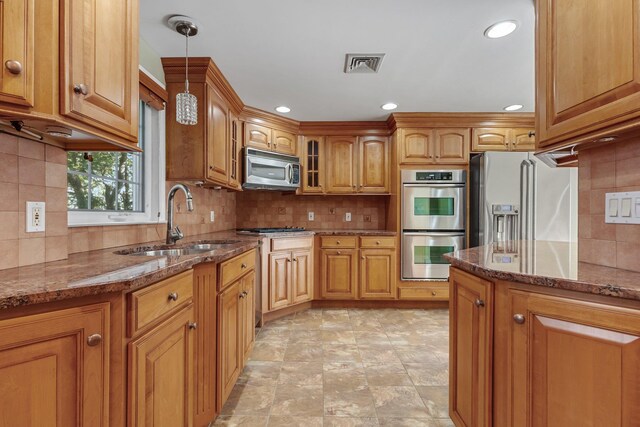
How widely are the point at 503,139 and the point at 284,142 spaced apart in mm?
2478

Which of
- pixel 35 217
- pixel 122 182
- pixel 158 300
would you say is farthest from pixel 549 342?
pixel 122 182

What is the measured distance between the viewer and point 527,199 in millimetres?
3162

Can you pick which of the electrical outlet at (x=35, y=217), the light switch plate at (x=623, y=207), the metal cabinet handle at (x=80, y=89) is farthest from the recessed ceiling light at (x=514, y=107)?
the electrical outlet at (x=35, y=217)

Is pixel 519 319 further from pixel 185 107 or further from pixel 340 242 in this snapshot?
pixel 340 242

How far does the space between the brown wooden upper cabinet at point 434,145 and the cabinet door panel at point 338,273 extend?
1.27 m

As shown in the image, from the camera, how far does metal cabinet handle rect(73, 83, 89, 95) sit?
967 mm

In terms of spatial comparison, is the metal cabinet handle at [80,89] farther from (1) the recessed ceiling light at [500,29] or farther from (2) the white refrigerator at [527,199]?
(2) the white refrigerator at [527,199]

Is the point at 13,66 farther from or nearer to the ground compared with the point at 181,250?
farther from the ground

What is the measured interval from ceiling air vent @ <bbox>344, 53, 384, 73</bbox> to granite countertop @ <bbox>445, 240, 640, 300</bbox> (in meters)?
1.53

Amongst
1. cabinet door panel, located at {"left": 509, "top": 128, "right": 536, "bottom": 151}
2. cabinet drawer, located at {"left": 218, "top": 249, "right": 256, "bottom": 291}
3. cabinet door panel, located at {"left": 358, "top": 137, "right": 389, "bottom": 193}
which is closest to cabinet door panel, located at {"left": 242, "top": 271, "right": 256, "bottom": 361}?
cabinet drawer, located at {"left": 218, "top": 249, "right": 256, "bottom": 291}

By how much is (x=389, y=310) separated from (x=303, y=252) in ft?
3.88

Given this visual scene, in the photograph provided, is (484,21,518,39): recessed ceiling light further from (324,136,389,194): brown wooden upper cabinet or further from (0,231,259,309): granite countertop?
(0,231,259,309): granite countertop

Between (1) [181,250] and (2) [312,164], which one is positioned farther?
(2) [312,164]

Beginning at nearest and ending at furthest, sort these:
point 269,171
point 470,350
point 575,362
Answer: point 575,362 < point 470,350 < point 269,171
